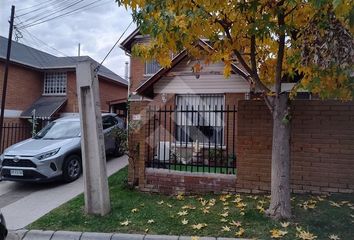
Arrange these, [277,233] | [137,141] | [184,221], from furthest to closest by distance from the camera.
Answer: [137,141]
[184,221]
[277,233]

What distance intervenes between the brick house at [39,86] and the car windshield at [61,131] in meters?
6.65

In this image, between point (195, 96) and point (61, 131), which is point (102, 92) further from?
point (61, 131)

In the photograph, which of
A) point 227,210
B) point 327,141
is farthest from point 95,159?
point 327,141

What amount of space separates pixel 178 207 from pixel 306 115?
3.09 meters

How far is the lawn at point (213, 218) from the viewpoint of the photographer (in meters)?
4.99

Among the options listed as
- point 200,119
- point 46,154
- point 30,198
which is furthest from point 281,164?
point 200,119

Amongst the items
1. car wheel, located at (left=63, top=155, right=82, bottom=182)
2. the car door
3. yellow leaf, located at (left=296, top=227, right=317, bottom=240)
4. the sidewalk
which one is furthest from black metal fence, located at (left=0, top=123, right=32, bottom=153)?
yellow leaf, located at (left=296, top=227, right=317, bottom=240)

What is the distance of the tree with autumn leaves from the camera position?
477 cm

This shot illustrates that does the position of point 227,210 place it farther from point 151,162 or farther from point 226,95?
point 226,95

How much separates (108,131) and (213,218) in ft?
24.4

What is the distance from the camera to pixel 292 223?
5.18m

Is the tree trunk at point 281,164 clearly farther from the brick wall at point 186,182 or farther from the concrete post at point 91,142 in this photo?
the concrete post at point 91,142

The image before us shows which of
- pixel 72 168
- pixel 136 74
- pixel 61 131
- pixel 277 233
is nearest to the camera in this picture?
pixel 277 233

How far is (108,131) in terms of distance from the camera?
1225 cm
